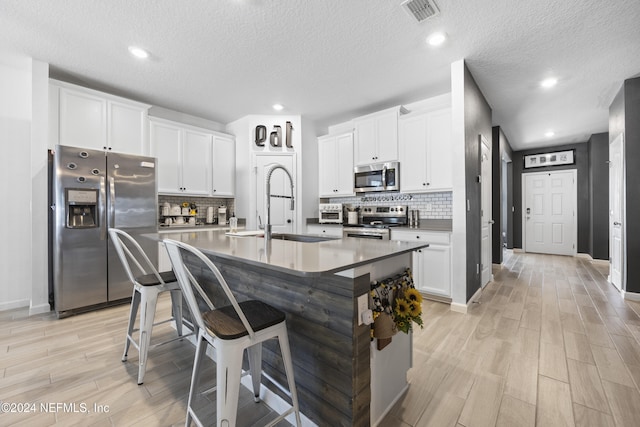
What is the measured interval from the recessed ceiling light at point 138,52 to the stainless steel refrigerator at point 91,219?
113 cm

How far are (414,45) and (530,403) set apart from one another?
2919mm

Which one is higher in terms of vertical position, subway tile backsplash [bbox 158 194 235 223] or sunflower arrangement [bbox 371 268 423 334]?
subway tile backsplash [bbox 158 194 235 223]

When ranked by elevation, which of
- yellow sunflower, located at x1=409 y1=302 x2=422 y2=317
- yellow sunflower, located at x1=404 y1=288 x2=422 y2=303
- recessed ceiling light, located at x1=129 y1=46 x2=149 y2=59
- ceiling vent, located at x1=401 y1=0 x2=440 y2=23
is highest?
recessed ceiling light, located at x1=129 y1=46 x2=149 y2=59

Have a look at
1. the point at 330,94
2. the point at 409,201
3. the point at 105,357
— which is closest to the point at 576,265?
the point at 409,201

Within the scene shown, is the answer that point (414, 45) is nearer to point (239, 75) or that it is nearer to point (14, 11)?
point (239, 75)

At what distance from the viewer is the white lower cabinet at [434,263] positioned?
10.4ft

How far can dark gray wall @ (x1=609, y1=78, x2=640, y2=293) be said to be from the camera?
3322 millimetres

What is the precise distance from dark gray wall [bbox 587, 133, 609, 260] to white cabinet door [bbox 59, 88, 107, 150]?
877 centimetres

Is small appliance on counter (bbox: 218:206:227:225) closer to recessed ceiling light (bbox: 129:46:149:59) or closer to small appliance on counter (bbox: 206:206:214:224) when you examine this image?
small appliance on counter (bbox: 206:206:214:224)

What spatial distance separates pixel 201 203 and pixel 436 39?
4.10 metres

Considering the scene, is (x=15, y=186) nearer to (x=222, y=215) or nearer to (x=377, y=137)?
(x=222, y=215)

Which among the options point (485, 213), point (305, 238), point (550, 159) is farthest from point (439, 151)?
point (550, 159)

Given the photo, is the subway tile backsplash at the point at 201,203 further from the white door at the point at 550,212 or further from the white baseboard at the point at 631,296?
the white door at the point at 550,212

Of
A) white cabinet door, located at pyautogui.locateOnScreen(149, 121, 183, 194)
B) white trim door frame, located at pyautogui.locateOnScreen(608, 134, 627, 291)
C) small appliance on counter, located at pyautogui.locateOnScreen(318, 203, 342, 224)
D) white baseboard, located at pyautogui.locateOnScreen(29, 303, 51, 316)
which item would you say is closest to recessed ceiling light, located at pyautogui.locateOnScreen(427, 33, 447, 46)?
small appliance on counter, located at pyautogui.locateOnScreen(318, 203, 342, 224)
